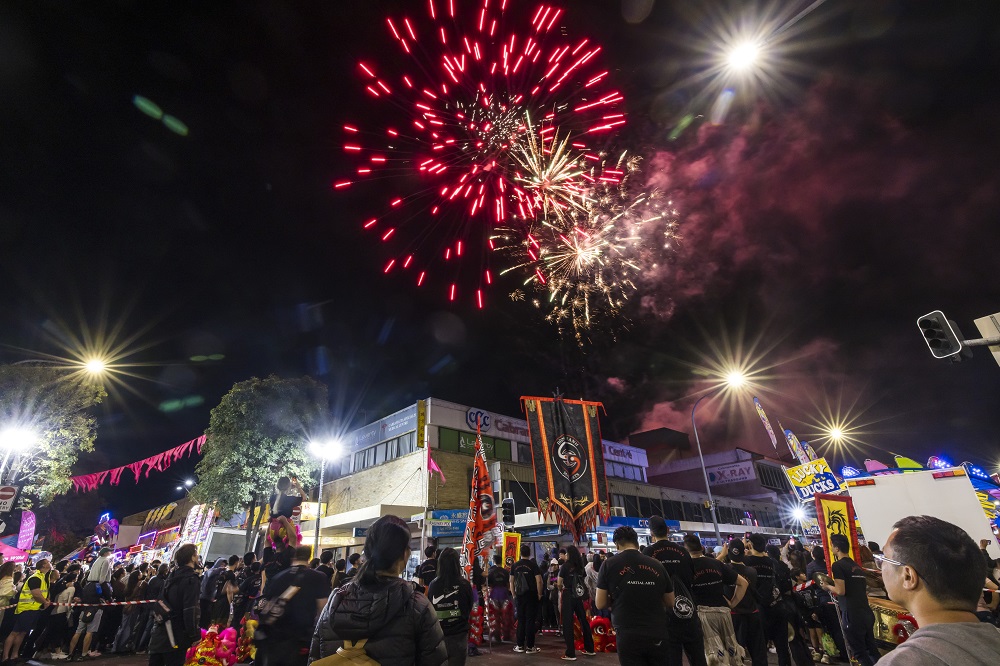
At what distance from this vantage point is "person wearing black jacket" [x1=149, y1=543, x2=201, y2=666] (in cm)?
618

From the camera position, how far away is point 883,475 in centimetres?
1348

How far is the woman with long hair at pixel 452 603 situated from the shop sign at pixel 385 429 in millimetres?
23245

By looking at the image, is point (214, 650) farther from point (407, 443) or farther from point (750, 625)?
point (407, 443)

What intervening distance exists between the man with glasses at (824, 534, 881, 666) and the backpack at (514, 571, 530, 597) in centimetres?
599

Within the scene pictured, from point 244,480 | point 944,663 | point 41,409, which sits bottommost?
point 944,663

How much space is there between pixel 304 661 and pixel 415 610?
239 centimetres

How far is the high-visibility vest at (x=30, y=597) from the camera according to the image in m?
9.68

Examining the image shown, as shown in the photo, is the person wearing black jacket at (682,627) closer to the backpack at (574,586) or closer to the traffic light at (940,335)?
the backpack at (574,586)

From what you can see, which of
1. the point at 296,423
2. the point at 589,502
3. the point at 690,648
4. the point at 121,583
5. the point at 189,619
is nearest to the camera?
the point at 690,648

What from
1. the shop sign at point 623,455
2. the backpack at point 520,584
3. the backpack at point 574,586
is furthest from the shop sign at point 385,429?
the backpack at point 574,586

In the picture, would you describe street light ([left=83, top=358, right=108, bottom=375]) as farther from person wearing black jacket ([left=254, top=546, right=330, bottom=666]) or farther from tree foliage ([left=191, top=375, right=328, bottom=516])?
person wearing black jacket ([left=254, top=546, right=330, bottom=666])

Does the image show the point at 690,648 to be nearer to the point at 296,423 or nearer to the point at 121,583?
the point at 121,583

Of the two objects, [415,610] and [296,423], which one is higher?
[296,423]

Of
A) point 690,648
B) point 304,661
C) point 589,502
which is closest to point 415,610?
point 304,661
